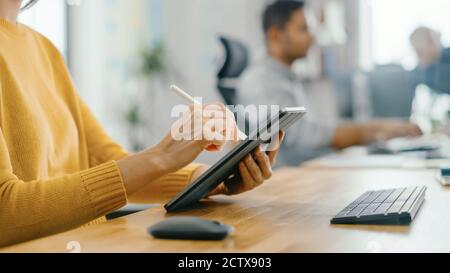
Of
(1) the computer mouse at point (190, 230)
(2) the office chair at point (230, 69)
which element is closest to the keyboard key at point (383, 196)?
(1) the computer mouse at point (190, 230)

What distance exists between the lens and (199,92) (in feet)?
17.0

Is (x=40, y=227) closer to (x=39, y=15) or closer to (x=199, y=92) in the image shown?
(x=39, y=15)

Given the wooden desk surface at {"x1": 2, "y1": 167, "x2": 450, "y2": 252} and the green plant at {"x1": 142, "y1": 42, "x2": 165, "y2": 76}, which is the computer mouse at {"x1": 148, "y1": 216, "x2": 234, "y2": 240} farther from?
the green plant at {"x1": 142, "y1": 42, "x2": 165, "y2": 76}

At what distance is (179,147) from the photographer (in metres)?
0.94

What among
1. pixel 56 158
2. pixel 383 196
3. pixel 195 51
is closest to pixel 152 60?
pixel 195 51

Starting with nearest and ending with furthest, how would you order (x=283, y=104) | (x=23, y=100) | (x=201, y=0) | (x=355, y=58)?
1. (x=23, y=100)
2. (x=283, y=104)
3. (x=201, y=0)
4. (x=355, y=58)

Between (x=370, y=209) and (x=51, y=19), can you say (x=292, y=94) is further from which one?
(x=370, y=209)

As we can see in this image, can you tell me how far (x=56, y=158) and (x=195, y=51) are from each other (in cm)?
408

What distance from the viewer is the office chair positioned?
104 inches

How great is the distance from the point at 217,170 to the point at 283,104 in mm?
2053

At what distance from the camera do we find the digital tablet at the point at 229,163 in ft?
3.08

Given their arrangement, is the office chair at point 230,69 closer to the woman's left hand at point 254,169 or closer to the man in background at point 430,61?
the woman's left hand at point 254,169
